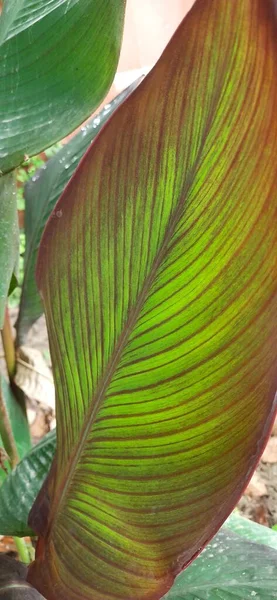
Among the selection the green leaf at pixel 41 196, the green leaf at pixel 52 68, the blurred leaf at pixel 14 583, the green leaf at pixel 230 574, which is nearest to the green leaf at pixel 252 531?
the green leaf at pixel 230 574

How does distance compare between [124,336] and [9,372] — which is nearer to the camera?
[124,336]

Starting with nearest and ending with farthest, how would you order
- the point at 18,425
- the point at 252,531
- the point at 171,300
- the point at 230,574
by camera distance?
the point at 171,300, the point at 230,574, the point at 252,531, the point at 18,425

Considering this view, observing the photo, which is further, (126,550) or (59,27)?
A: (59,27)

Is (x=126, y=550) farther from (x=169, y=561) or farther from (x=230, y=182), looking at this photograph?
(x=230, y=182)

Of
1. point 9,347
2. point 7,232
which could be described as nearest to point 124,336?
point 7,232

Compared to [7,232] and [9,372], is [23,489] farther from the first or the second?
[9,372]

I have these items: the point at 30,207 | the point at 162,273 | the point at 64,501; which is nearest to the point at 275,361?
the point at 162,273

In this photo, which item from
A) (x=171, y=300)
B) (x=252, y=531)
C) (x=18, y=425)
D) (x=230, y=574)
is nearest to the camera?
(x=171, y=300)
